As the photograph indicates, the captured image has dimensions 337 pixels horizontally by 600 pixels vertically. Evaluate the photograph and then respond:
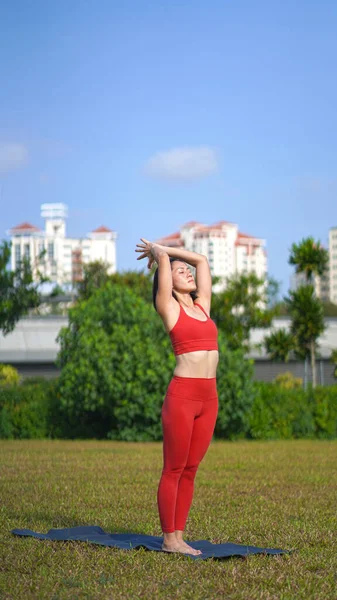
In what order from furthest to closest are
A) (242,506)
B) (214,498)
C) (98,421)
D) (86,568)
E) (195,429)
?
(98,421) → (214,498) → (242,506) → (195,429) → (86,568)

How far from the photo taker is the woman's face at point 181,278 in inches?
287

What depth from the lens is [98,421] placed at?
79.2ft

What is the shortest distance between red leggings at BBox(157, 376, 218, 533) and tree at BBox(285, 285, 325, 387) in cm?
2312

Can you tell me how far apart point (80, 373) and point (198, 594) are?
57.4 ft

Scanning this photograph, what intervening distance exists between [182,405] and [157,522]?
8.32 feet

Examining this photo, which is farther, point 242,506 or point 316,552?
point 242,506

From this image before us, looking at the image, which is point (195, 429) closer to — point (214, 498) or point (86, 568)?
point (86, 568)

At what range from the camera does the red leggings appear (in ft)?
22.5

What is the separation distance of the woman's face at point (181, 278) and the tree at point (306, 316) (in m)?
22.9

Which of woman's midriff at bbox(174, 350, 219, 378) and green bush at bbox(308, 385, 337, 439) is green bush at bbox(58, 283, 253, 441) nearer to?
green bush at bbox(308, 385, 337, 439)

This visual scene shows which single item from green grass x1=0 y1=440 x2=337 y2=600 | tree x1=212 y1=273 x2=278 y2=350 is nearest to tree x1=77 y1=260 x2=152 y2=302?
tree x1=212 y1=273 x2=278 y2=350

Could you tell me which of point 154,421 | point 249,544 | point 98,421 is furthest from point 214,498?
point 98,421

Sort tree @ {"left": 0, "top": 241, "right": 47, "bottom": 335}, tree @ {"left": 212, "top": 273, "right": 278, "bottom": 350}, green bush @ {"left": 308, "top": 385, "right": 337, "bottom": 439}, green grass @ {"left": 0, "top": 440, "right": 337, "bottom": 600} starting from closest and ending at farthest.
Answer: green grass @ {"left": 0, "top": 440, "right": 337, "bottom": 600} → green bush @ {"left": 308, "top": 385, "right": 337, "bottom": 439} → tree @ {"left": 0, "top": 241, "right": 47, "bottom": 335} → tree @ {"left": 212, "top": 273, "right": 278, "bottom": 350}

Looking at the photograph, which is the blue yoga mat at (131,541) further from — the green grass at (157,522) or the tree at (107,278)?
the tree at (107,278)
